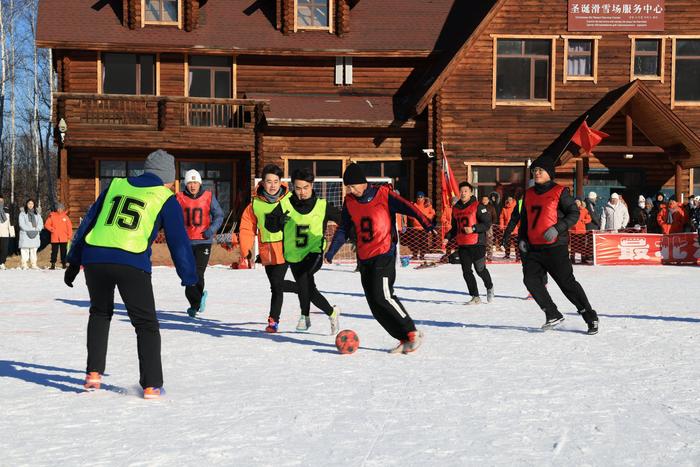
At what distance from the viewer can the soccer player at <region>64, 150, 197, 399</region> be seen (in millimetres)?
5648

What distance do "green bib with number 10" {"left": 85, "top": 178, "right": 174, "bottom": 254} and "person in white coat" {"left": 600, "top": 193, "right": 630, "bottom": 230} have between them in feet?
54.2

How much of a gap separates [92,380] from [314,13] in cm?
2106

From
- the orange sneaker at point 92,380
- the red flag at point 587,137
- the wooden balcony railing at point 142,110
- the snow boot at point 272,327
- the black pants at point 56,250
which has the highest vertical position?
the wooden balcony railing at point 142,110

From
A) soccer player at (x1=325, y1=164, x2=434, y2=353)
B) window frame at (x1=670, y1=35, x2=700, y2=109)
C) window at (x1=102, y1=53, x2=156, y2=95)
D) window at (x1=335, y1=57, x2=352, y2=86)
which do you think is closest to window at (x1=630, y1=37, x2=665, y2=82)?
window frame at (x1=670, y1=35, x2=700, y2=109)

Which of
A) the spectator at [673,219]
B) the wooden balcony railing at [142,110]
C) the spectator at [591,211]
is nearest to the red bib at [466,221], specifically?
the spectator at [591,211]

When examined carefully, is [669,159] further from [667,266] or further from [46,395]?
[46,395]

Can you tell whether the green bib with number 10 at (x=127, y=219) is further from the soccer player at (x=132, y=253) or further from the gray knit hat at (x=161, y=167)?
the gray knit hat at (x=161, y=167)

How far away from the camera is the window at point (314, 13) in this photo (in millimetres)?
25469

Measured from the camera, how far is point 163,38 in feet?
79.7

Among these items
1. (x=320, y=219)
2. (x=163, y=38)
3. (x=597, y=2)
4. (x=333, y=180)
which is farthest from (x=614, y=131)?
(x=320, y=219)

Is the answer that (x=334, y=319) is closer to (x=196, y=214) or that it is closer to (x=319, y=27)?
(x=196, y=214)

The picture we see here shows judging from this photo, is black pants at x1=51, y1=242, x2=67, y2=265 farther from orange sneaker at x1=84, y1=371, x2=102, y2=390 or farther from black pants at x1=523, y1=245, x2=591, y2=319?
A: orange sneaker at x1=84, y1=371, x2=102, y2=390

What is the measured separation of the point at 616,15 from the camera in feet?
79.7

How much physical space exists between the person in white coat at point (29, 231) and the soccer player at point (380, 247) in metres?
12.5
